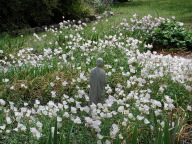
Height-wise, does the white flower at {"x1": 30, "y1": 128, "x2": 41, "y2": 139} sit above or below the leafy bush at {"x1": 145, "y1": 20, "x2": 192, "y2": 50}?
above

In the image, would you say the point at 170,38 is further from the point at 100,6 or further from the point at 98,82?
the point at 100,6

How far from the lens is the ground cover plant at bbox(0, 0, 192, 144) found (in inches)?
113

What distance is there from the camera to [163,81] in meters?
4.77

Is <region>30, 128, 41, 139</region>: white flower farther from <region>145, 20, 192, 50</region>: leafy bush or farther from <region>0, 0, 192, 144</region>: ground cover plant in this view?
<region>145, 20, 192, 50</region>: leafy bush

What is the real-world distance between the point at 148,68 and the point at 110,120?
6.76 ft

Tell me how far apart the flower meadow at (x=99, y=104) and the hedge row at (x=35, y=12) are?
3.15 meters

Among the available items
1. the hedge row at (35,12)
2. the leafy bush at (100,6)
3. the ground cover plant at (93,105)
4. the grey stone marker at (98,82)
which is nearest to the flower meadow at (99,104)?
the ground cover plant at (93,105)

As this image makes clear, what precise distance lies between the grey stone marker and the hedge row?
6.75 m

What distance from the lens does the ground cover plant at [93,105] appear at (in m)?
2.88

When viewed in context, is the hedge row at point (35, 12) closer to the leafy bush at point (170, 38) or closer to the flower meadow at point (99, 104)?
the flower meadow at point (99, 104)

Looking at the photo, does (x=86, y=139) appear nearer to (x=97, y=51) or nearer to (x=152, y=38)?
(x=97, y=51)

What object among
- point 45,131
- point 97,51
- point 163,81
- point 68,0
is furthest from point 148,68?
point 68,0

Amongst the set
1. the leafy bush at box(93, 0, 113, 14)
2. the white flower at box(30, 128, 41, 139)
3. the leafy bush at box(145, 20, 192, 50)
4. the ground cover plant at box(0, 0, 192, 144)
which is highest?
the white flower at box(30, 128, 41, 139)

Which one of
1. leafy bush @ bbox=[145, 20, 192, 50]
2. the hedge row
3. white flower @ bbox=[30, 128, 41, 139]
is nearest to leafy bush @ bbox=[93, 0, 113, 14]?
the hedge row
